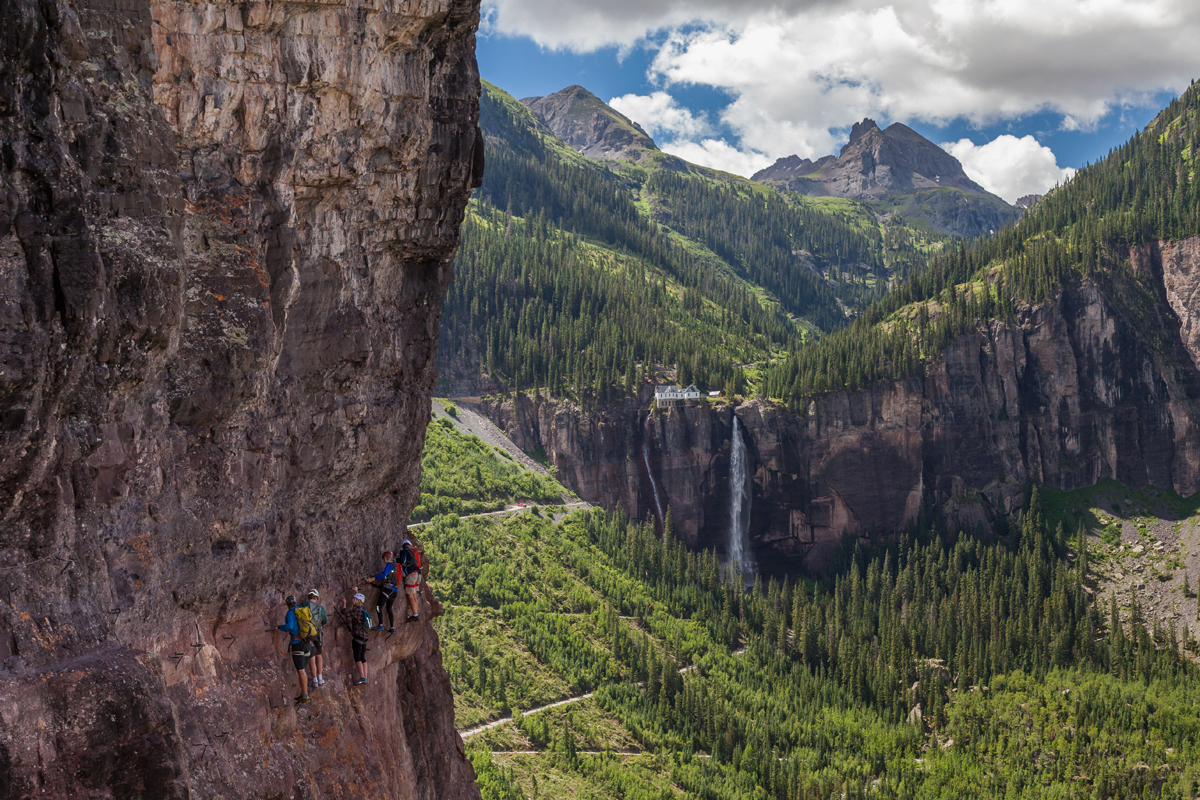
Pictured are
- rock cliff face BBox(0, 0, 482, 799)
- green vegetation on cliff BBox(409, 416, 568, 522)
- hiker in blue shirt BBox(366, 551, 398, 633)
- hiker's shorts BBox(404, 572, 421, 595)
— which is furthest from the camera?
green vegetation on cliff BBox(409, 416, 568, 522)

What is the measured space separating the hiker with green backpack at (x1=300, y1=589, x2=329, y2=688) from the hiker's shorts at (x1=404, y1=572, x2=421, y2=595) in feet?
18.8

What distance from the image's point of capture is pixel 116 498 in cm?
1906

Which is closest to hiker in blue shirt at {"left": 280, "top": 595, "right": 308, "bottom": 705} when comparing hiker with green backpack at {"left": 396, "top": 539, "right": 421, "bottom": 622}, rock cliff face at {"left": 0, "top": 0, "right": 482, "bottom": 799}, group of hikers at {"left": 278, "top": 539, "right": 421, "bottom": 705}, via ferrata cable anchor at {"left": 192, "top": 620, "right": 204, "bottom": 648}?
group of hikers at {"left": 278, "top": 539, "right": 421, "bottom": 705}

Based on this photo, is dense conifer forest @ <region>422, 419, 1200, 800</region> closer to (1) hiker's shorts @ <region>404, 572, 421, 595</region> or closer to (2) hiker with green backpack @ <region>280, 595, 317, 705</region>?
(1) hiker's shorts @ <region>404, 572, 421, 595</region>

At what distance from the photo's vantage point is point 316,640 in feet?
86.6

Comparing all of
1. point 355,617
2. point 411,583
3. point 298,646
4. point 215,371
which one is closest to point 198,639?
point 298,646

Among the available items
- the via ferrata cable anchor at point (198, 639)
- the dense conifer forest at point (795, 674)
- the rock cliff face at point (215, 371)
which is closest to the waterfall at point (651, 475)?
the dense conifer forest at point (795, 674)

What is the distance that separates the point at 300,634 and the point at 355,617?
436cm

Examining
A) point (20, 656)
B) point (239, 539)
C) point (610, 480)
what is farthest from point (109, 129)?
point (610, 480)

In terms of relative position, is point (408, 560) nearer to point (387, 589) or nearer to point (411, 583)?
point (411, 583)

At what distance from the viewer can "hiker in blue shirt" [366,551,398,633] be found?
31.5 metres

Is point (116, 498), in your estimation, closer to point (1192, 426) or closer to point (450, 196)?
point (450, 196)

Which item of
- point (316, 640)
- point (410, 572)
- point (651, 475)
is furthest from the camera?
point (651, 475)

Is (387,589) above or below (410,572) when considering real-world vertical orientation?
below
